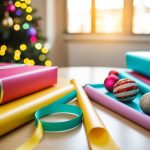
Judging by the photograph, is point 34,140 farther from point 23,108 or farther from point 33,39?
point 33,39

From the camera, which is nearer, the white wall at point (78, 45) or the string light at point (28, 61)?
the string light at point (28, 61)

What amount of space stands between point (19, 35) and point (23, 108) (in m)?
1.62

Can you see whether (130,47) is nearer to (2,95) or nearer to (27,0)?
(27,0)

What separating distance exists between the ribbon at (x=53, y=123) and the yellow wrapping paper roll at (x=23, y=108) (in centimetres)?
1

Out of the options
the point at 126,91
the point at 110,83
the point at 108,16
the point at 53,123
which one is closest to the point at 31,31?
the point at 108,16

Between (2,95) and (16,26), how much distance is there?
1542 millimetres

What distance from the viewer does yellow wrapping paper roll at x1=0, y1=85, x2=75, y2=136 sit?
45cm

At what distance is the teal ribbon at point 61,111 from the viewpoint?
0.45 m

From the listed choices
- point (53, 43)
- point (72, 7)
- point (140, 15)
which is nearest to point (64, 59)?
point (53, 43)

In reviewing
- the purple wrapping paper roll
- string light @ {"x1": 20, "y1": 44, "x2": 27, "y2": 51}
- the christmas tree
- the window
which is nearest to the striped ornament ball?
the purple wrapping paper roll

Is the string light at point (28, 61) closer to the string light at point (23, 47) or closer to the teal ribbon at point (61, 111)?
the string light at point (23, 47)

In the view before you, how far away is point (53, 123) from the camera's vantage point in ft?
1.49

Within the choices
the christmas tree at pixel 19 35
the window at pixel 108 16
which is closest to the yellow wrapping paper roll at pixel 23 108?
the christmas tree at pixel 19 35

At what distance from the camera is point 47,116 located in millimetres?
530
